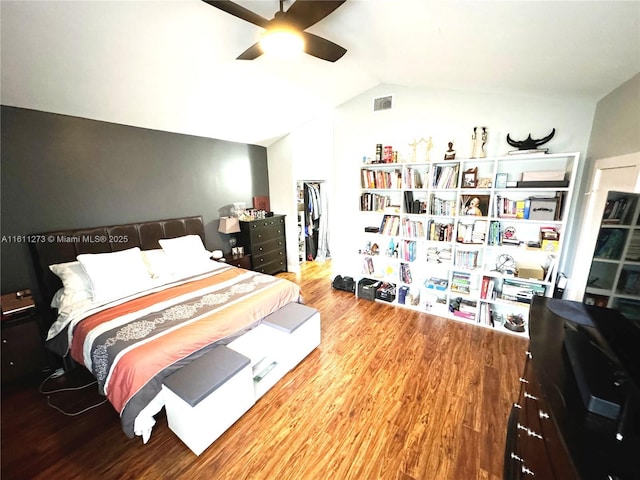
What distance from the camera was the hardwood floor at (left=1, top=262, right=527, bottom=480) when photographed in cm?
146

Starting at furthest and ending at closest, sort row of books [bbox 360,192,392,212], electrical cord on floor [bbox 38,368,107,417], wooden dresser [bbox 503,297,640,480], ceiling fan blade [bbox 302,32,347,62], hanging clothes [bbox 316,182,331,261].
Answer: hanging clothes [bbox 316,182,331,261] < row of books [bbox 360,192,392,212] < electrical cord on floor [bbox 38,368,107,417] < ceiling fan blade [bbox 302,32,347,62] < wooden dresser [bbox 503,297,640,480]

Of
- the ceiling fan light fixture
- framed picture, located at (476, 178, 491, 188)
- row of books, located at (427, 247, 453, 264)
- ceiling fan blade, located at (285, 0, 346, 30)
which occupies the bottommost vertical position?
row of books, located at (427, 247, 453, 264)

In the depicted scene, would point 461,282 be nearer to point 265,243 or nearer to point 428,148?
point 428,148

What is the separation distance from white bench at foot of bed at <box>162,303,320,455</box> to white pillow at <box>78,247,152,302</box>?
3.84ft

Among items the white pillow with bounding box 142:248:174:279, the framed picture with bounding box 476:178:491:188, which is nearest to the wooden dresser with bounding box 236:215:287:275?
the white pillow with bounding box 142:248:174:279

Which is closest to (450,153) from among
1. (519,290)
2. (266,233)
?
(519,290)

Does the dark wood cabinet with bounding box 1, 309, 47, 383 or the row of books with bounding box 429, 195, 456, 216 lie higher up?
the row of books with bounding box 429, 195, 456, 216

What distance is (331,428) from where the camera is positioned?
5.57ft

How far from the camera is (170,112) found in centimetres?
278

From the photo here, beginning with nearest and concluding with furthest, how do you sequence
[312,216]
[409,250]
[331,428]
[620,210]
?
[620,210], [331,428], [409,250], [312,216]

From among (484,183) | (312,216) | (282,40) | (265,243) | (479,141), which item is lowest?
(265,243)

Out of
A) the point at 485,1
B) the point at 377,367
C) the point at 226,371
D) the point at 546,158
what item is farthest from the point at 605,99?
the point at 226,371

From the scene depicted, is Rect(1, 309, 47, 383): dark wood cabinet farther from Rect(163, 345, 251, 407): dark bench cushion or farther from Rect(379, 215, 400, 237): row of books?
Rect(379, 215, 400, 237): row of books

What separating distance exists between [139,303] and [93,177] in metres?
1.50
